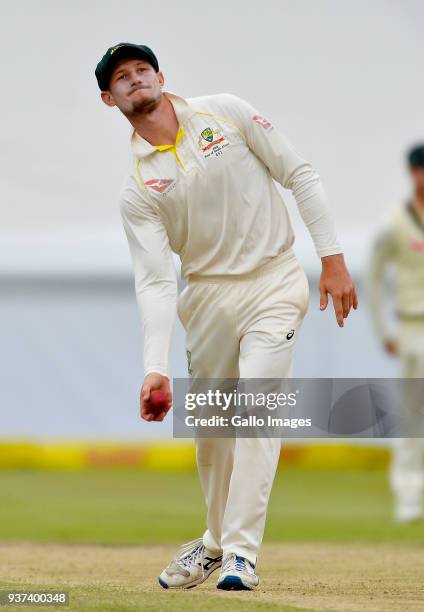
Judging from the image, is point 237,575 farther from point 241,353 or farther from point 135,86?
point 135,86

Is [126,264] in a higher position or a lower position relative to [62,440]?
higher

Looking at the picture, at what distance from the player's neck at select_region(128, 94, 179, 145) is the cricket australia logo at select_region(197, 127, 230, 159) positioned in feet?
0.34

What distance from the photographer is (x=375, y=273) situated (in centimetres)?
778

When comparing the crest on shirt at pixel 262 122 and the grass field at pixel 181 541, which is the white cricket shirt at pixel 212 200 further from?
the grass field at pixel 181 541

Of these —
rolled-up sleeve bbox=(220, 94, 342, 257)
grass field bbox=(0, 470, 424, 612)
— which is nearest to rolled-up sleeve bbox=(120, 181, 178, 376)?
rolled-up sleeve bbox=(220, 94, 342, 257)

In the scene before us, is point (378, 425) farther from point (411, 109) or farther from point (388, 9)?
point (388, 9)

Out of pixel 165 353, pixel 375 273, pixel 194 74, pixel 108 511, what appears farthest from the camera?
pixel 194 74

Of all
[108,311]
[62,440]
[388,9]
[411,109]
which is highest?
[388,9]

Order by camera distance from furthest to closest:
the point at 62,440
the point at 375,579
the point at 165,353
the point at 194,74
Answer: the point at 194,74 → the point at 62,440 → the point at 375,579 → the point at 165,353

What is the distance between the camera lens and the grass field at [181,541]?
4.23 metres

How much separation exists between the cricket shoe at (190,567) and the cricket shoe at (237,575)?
32 centimetres

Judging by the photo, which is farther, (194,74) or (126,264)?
(194,74)

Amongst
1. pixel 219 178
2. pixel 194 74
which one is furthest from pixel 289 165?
pixel 194 74

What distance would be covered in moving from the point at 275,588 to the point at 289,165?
4.60 feet
